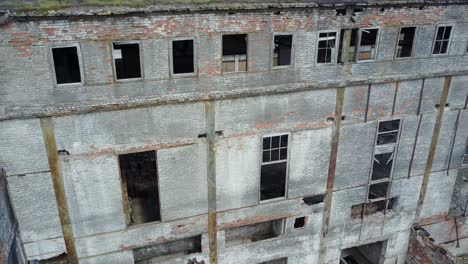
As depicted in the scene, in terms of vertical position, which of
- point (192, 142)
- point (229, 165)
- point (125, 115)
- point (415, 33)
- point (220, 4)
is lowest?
point (229, 165)

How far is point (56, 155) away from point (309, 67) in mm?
6866

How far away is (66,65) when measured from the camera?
876 cm

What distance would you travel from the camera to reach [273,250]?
12492 millimetres

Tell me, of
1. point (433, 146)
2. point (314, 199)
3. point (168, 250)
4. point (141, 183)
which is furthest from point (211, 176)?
point (433, 146)

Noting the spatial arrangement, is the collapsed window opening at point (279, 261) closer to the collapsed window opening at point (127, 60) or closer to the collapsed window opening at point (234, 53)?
the collapsed window opening at point (234, 53)

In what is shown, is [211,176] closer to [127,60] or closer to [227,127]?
[227,127]

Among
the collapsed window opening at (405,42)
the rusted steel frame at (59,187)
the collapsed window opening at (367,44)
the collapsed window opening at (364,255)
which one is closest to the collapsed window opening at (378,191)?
the collapsed window opening at (364,255)

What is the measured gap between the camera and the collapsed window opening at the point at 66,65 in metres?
8.61

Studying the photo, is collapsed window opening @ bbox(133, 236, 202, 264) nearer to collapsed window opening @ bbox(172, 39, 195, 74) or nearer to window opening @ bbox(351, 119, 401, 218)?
collapsed window opening @ bbox(172, 39, 195, 74)

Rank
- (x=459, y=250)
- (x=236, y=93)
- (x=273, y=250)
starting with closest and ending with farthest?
1. (x=236, y=93)
2. (x=273, y=250)
3. (x=459, y=250)

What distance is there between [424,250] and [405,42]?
7.29 metres

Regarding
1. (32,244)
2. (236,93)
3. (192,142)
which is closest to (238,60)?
(236,93)

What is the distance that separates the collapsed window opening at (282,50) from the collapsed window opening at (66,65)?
4898 millimetres

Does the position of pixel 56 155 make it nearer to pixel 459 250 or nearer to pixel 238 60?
pixel 238 60
